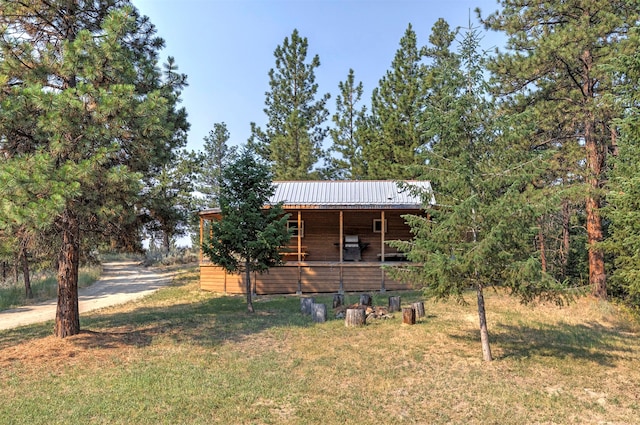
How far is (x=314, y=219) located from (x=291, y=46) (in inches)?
628

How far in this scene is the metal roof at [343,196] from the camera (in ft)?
46.8

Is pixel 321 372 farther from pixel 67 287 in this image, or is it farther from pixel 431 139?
pixel 67 287

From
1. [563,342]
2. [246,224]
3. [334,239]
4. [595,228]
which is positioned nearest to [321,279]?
[334,239]

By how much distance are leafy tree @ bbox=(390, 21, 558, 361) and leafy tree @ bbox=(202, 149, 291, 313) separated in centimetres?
454

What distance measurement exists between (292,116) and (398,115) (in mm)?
7051

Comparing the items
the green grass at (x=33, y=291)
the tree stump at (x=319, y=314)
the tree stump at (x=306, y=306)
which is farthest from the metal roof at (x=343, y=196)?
the green grass at (x=33, y=291)

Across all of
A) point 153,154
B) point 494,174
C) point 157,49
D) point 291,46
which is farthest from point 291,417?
point 291,46

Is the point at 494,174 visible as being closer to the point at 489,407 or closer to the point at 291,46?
the point at 489,407

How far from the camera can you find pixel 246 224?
10.8 meters

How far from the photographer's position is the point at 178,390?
562cm

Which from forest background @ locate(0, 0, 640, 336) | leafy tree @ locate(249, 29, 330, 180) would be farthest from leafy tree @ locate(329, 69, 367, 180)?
forest background @ locate(0, 0, 640, 336)

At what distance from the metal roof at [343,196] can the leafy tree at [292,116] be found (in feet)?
27.2

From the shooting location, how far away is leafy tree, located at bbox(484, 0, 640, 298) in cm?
1099

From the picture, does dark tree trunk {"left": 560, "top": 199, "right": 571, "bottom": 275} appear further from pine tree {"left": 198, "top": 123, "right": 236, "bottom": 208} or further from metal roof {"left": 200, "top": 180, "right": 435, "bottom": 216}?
pine tree {"left": 198, "top": 123, "right": 236, "bottom": 208}
